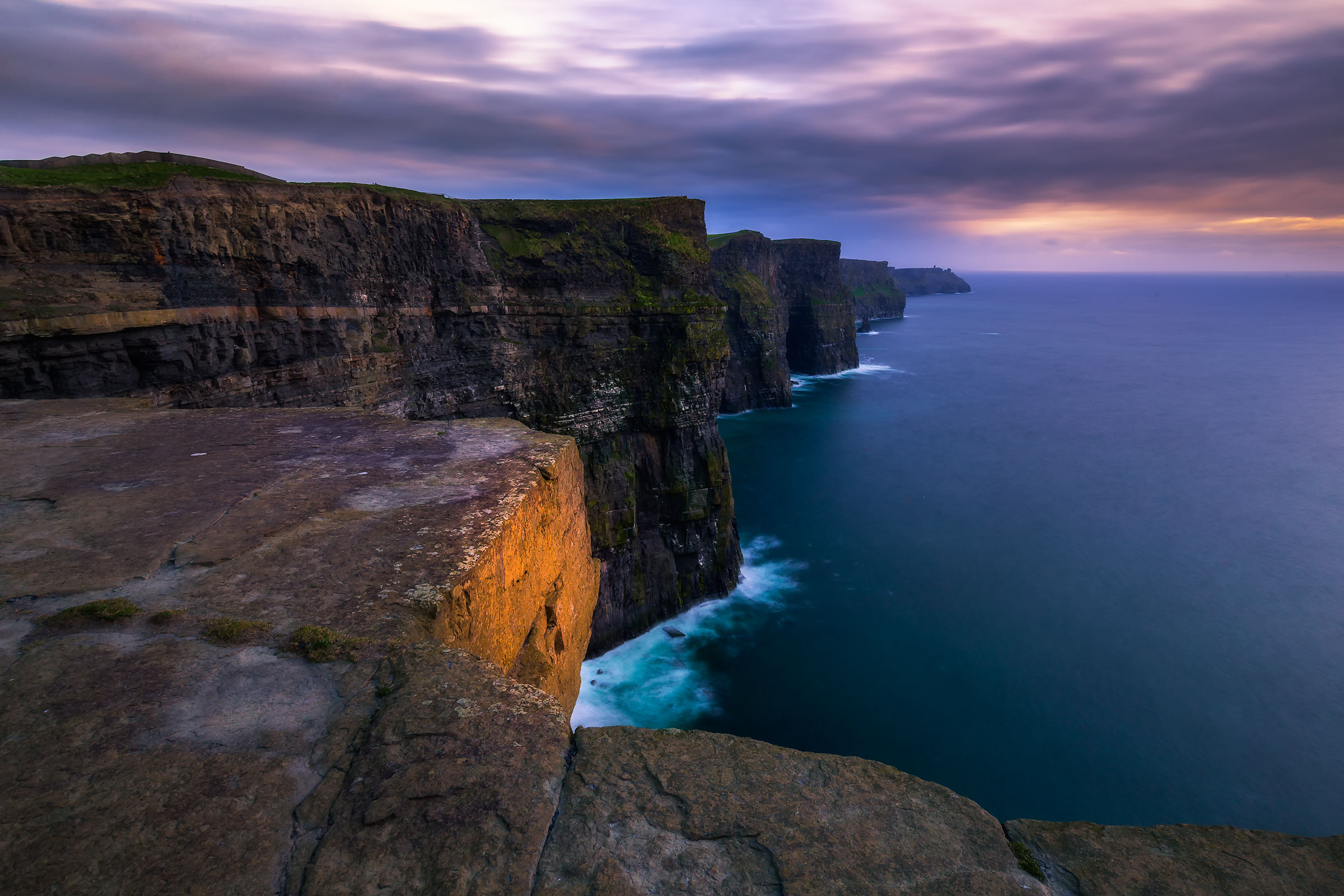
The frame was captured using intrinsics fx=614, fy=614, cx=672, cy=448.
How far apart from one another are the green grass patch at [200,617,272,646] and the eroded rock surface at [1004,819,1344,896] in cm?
569

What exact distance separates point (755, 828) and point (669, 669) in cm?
2969

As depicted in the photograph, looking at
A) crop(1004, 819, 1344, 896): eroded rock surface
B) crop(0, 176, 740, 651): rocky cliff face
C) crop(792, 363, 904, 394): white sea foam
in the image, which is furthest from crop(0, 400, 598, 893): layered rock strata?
crop(792, 363, 904, 394): white sea foam

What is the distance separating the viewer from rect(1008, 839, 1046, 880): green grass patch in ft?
11.5

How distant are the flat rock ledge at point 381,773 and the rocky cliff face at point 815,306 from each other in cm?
10217

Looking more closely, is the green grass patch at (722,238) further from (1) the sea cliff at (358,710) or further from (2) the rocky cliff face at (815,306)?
(1) the sea cliff at (358,710)

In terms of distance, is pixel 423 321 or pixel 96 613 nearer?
pixel 96 613

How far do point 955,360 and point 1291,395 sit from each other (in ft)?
162

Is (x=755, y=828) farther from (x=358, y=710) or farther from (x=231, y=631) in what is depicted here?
(x=231, y=631)

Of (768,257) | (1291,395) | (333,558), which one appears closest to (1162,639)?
(333,558)

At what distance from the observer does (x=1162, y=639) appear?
34094 mm

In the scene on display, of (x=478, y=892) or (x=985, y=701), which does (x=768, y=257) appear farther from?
(x=478, y=892)

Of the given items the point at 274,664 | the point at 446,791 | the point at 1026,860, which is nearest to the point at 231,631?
the point at 274,664

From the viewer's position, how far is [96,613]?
5.09 metres

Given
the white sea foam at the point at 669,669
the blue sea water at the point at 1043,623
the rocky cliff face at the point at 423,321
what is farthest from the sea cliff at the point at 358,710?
the blue sea water at the point at 1043,623
